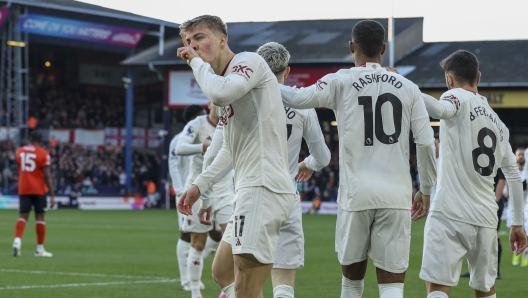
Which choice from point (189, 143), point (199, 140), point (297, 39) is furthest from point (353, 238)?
point (297, 39)

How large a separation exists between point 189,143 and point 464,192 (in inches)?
182

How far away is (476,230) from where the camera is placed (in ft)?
21.7

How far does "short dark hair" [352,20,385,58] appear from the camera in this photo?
19.8ft

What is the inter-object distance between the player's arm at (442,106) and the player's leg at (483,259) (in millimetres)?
892

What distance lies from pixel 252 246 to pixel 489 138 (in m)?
2.32

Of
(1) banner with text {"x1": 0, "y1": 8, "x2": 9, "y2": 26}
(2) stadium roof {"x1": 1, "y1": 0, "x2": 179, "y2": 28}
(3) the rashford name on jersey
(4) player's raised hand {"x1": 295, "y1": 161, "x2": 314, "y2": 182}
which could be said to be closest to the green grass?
(4) player's raised hand {"x1": 295, "y1": 161, "x2": 314, "y2": 182}

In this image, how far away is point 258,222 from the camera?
17.6ft

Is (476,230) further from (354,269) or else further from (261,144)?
(261,144)

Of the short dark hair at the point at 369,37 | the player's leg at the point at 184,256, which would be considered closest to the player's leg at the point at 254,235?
the short dark hair at the point at 369,37

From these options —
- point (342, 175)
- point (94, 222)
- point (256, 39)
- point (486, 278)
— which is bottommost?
point (94, 222)

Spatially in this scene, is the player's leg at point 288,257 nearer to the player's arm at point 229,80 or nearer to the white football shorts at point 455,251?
the white football shorts at point 455,251

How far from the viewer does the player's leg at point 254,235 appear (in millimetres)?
5363

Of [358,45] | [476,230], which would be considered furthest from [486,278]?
[358,45]

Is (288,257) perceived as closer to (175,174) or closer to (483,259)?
(483,259)
